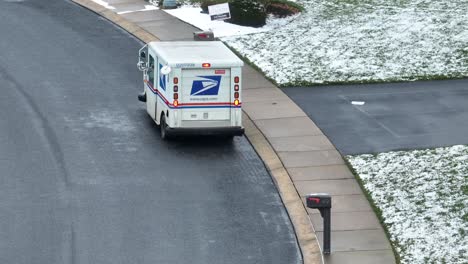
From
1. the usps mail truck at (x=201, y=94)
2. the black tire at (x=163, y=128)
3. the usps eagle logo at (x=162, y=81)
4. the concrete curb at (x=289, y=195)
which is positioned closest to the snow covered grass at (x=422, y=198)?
the concrete curb at (x=289, y=195)

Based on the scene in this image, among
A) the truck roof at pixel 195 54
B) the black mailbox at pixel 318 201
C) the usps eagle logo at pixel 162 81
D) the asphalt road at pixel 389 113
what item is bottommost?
the asphalt road at pixel 389 113

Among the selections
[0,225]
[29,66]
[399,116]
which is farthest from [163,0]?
[0,225]

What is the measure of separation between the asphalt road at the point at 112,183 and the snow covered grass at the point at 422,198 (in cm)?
228

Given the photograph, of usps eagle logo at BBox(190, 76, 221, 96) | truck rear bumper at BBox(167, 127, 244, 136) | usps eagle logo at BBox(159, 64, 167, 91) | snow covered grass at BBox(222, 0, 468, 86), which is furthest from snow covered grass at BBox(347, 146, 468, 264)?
snow covered grass at BBox(222, 0, 468, 86)

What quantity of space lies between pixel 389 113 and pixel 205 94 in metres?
5.55

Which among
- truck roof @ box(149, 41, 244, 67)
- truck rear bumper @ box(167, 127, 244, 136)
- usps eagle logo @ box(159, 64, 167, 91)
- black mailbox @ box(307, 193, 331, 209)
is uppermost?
truck roof @ box(149, 41, 244, 67)

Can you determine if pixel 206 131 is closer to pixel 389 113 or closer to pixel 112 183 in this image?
pixel 112 183

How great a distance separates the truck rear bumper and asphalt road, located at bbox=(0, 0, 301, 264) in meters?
0.42

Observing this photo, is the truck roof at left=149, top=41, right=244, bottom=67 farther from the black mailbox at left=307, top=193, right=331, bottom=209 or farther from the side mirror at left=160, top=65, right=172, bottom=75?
the black mailbox at left=307, top=193, right=331, bottom=209

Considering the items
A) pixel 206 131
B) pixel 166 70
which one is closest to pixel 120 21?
pixel 166 70

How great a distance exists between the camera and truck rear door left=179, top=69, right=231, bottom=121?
2706 cm

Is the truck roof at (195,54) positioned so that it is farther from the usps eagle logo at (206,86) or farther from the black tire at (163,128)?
the black tire at (163,128)

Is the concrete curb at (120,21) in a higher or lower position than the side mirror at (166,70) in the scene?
lower

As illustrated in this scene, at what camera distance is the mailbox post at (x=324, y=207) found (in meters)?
21.2
